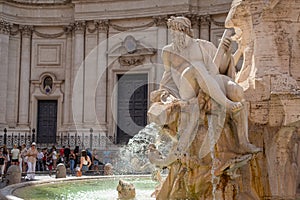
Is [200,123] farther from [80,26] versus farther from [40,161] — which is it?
[80,26]

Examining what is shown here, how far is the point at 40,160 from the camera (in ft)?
63.8

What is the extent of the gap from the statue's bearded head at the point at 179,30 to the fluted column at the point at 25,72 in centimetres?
2191

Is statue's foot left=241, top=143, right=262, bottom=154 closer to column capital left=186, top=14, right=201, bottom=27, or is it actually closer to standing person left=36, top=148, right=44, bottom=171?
standing person left=36, top=148, right=44, bottom=171

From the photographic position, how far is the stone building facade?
999 inches

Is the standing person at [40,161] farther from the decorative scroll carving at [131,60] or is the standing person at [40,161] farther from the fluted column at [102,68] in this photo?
the decorative scroll carving at [131,60]

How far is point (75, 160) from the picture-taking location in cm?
1956

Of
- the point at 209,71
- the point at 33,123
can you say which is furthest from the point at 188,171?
the point at 33,123

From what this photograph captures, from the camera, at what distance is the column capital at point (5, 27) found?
26.6 meters

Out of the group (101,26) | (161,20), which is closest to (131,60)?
(101,26)

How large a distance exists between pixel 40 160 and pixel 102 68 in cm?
834

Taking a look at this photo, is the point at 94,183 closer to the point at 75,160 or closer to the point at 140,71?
the point at 75,160

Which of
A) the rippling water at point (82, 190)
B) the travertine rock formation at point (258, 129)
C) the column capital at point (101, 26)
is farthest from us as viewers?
the column capital at point (101, 26)

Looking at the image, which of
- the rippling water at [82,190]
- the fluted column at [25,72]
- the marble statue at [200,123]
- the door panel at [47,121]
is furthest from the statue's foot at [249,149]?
the fluted column at [25,72]

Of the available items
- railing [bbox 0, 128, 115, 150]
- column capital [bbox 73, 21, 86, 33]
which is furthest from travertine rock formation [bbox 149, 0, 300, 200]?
column capital [bbox 73, 21, 86, 33]
